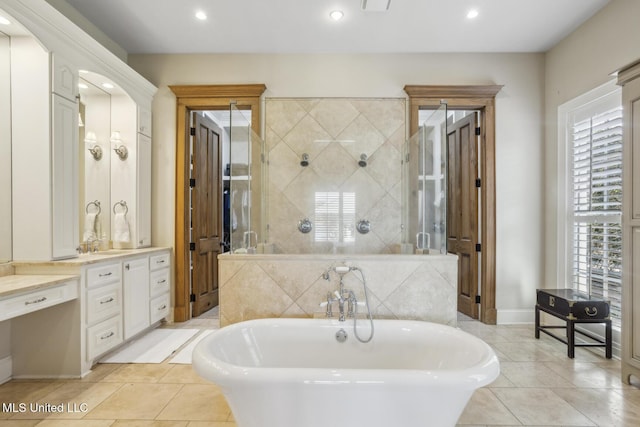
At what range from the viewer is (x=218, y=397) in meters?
2.03

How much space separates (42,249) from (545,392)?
353cm

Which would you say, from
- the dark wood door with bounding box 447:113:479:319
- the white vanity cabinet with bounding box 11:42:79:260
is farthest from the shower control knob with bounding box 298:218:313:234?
the white vanity cabinet with bounding box 11:42:79:260

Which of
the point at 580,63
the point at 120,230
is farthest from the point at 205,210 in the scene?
the point at 580,63

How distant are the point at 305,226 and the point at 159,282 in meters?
1.60

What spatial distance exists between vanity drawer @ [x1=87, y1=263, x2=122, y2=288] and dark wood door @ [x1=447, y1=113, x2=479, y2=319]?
3.53 meters

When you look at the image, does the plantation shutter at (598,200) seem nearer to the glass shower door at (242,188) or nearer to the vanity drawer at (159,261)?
the glass shower door at (242,188)

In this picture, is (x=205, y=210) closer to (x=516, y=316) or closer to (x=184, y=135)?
(x=184, y=135)

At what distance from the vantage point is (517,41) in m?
3.28

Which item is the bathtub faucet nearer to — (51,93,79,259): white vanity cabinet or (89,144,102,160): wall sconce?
(51,93,79,259): white vanity cabinet

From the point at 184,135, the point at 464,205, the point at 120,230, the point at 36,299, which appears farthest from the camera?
A: the point at 464,205

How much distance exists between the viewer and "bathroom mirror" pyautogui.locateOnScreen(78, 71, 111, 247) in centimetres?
295

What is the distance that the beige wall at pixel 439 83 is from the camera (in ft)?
11.4

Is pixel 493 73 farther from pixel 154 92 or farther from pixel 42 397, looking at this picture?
pixel 42 397

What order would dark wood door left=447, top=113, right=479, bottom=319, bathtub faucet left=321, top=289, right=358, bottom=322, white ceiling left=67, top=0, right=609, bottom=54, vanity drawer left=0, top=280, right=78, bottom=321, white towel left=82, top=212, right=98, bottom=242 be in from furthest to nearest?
dark wood door left=447, top=113, right=479, bottom=319 < white towel left=82, top=212, right=98, bottom=242 < white ceiling left=67, top=0, right=609, bottom=54 < bathtub faucet left=321, top=289, right=358, bottom=322 < vanity drawer left=0, top=280, right=78, bottom=321
